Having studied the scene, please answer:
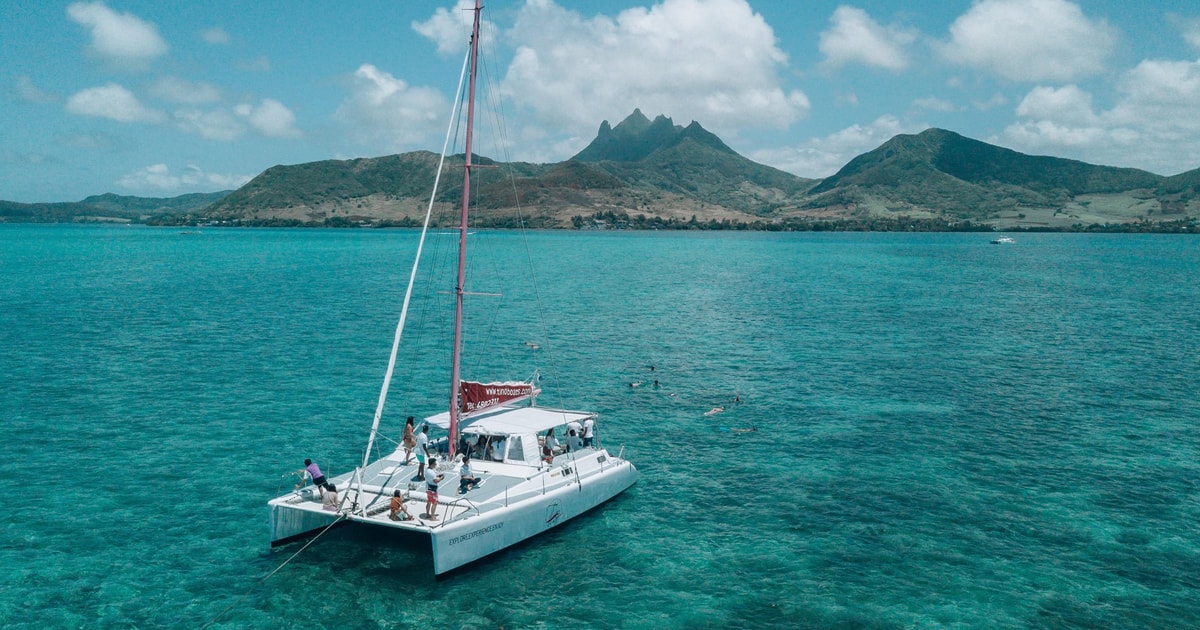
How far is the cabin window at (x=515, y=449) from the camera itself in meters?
29.3

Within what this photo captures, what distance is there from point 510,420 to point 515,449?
221cm

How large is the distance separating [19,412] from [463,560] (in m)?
31.2

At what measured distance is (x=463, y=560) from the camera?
24.1m

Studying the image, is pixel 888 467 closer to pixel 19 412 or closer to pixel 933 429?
pixel 933 429

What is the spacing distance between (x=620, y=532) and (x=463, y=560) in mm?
6561

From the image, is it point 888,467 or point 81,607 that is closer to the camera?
point 81,607

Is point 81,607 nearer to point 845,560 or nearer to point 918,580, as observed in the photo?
point 845,560

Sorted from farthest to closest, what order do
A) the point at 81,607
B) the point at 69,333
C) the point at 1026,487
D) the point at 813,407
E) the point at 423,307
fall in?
the point at 423,307 < the point at 69,333 < the point at 813,407 < the point at 1026,487 < the point at 81,607

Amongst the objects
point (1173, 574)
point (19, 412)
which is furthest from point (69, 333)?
point (1173, 574)

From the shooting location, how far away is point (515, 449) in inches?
1156

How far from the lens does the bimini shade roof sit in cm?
2991

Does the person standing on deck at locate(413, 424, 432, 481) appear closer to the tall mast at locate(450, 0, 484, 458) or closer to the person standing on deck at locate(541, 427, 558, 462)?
the tall mast at locate(450, 0, 484, 458)

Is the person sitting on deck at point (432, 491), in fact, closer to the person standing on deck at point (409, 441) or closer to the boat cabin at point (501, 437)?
the person standing on deck at point (409, 441)

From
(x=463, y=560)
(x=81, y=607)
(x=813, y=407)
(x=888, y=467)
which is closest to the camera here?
(x=81, y=607)
